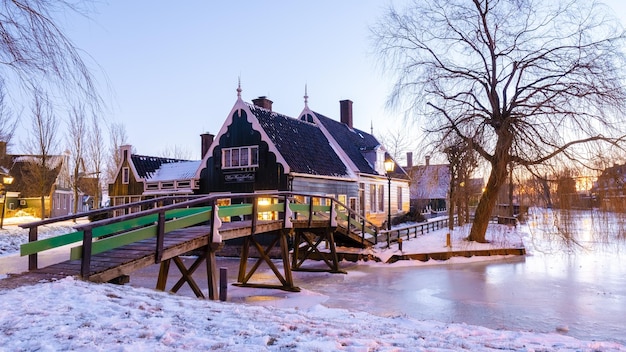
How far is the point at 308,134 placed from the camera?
2659cm

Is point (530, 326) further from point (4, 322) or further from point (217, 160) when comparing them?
point (217, 160)

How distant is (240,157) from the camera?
2331cm

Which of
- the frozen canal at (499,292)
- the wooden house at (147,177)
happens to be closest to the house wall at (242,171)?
the wooden house at (147,177)

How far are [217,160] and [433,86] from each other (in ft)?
38.4

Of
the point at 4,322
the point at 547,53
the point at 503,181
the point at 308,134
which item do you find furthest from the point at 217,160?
the point at 4,322

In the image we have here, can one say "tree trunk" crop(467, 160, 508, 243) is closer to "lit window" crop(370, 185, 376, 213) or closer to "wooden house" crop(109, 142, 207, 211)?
"lit window" crop(370, 185, 376, 213)

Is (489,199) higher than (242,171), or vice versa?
(242,171)

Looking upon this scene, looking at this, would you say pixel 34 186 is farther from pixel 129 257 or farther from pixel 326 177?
pixel 129 257

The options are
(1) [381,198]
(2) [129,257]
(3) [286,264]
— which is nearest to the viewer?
(2) [129,257]

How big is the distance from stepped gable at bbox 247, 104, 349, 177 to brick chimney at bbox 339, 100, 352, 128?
7764 mm

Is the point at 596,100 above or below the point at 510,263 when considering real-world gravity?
above

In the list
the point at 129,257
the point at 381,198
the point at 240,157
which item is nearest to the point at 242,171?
the point at 240,157

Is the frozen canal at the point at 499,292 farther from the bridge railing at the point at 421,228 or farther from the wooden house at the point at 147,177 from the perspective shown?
the wooden house at the point at 147,177

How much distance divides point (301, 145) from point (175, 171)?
379 inches
